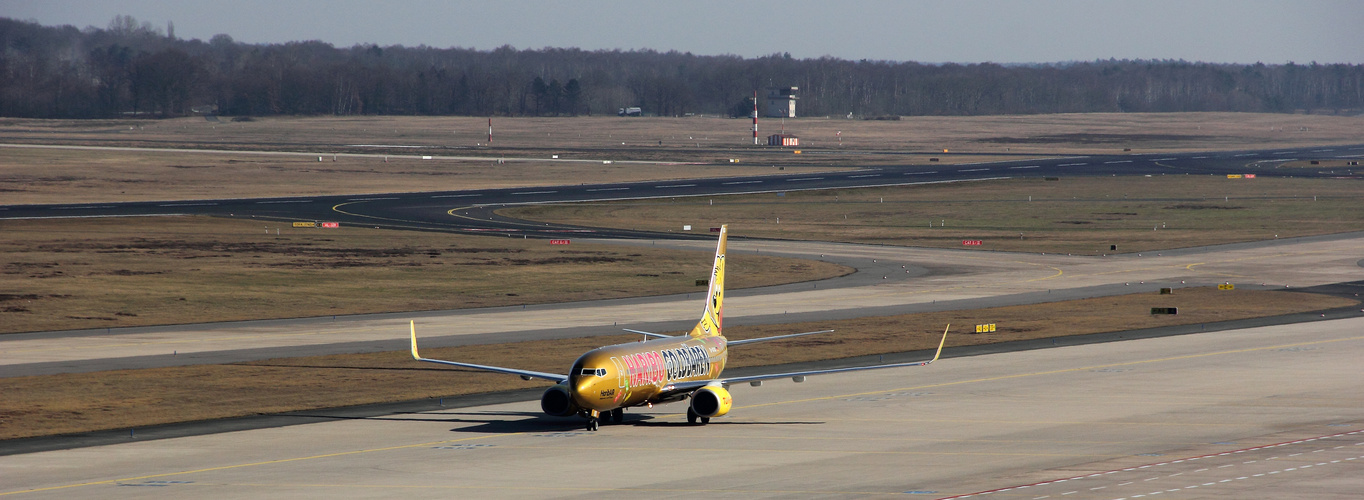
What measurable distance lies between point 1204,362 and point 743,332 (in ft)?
68.0

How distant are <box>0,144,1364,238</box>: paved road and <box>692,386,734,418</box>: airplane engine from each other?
68.5 metres

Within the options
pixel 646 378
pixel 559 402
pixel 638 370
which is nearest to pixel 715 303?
pixel 646 378

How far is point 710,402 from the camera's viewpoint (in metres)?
40.1

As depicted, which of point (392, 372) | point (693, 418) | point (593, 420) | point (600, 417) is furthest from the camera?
point (392, 372)

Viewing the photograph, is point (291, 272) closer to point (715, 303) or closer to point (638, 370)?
point (715, 303)

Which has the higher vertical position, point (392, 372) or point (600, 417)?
point (600, 417)

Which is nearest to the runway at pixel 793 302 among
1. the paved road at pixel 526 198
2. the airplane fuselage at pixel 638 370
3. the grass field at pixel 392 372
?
the grass field at pixel 392 372

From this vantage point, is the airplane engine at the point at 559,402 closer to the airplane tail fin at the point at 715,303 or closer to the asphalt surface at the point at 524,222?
the airplane tail fin at the point at 715,303

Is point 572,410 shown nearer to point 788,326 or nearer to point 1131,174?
point 788,326

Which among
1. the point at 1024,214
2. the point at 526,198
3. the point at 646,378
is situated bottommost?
the point at 526,198

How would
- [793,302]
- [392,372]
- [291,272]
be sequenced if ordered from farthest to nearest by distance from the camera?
[291,272] < [793,302] < [392,372]

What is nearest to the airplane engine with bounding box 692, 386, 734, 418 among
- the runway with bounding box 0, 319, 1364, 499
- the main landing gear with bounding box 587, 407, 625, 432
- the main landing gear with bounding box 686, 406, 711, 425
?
the main landing gear with bounding box 686, 406, 711, 425

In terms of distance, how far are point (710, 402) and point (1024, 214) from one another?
95.5 metres

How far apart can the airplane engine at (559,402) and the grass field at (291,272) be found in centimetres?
3458
